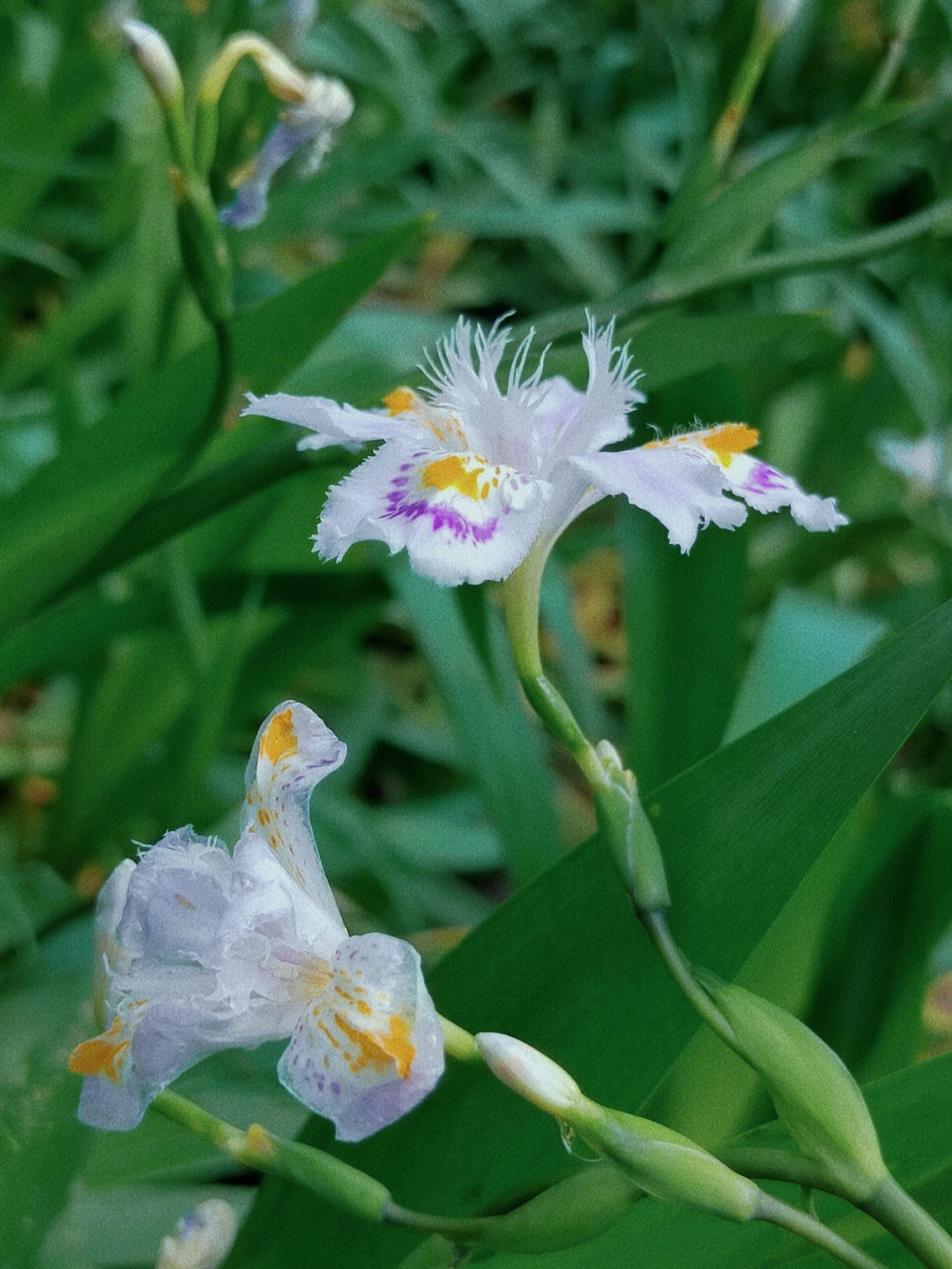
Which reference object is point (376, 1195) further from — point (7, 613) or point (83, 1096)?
point (7, 613)

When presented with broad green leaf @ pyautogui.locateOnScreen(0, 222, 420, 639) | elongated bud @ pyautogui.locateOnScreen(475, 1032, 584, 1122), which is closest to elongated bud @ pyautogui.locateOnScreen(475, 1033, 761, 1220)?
elongated bud @ pyautogui.locateOnScreen(475, 1032, 584, 1122)

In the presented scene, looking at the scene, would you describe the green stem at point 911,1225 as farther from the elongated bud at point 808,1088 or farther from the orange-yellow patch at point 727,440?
the orange-yellow patch at point 727,440

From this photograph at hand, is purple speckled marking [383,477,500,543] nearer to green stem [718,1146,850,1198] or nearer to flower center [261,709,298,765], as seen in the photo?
flower center [261,709,298,765]

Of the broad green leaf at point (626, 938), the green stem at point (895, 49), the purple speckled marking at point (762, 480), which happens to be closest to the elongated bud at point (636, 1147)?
the broad green leaf at point (626, 938)

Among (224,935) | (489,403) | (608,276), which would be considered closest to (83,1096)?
(224,935)

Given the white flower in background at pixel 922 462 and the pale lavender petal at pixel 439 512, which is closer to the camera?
the pale lavender petal at pixel 439 512

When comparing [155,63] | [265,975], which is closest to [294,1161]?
[265,975]
